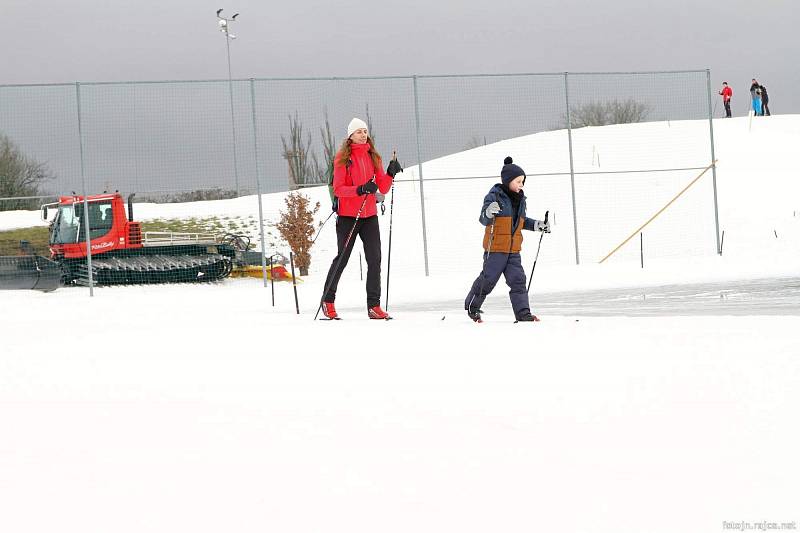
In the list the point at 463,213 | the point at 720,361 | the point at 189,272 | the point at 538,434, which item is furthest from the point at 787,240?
the point at 538,434

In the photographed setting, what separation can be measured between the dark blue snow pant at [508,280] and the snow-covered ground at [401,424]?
11.8 inches

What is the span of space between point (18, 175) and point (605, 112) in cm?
1236

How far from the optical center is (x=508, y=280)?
9.52 meters

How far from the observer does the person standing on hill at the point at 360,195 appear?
33.0 ft

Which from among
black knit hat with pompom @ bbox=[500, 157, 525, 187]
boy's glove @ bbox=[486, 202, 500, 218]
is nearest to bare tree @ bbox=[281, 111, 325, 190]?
black knit hat with pompom @ bbox=[500, 157, 525, 187]

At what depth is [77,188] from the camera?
1797cm

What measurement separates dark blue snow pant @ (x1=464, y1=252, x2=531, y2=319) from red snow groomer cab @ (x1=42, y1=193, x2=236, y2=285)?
429 inches

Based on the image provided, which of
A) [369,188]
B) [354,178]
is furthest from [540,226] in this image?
[354,178]

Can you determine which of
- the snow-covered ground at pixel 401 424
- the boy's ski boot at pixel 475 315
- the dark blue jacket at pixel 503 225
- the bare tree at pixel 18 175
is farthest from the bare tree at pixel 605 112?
the boy's ski boot at pixel 475 315

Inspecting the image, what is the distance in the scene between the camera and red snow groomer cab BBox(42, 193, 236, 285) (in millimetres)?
19438

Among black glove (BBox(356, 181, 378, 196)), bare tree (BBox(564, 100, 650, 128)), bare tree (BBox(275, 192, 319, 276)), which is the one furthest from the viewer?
bare tree (BBox(275, 192, 319, 276))

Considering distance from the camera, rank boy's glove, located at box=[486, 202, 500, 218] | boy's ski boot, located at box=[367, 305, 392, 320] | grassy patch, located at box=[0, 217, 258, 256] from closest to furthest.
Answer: boy's glove, located at box=[486, 202, 500, 218] < boy's ski boot, located at box=[367, 305, 392, 320] < grassy patch, located at box=[0, 217, 258, 256]

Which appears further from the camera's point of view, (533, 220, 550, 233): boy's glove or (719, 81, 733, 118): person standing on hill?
(719, 81, 733, 118): person standing on hill

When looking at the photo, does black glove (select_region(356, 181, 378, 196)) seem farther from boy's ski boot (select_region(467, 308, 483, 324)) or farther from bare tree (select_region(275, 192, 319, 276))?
bare tree (select_region(275, 192, 319, 276))
